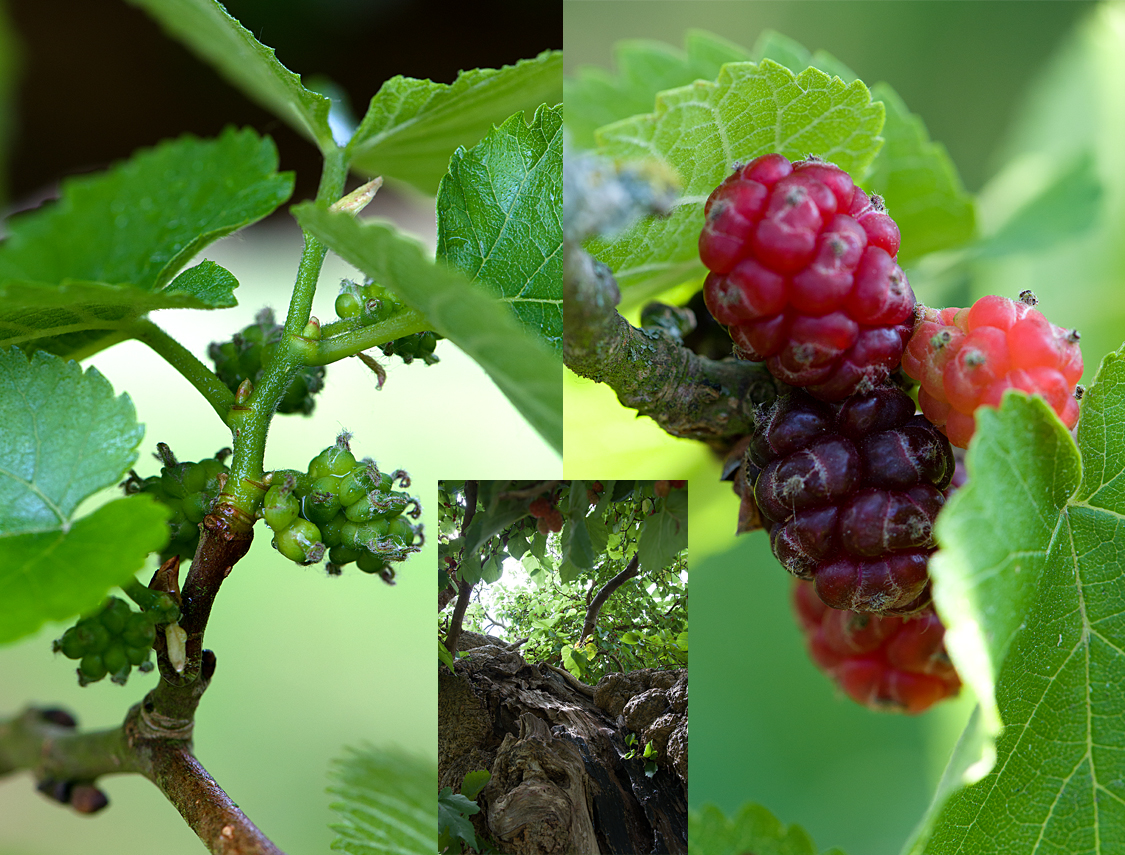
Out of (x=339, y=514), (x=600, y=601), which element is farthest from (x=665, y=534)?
(x=339, y=514)

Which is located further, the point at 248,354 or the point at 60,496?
the point at 248,354

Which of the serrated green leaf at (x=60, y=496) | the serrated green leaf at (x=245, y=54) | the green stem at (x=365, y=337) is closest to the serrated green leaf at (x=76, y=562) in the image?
the serrated green leaf at (x=60, y=496)

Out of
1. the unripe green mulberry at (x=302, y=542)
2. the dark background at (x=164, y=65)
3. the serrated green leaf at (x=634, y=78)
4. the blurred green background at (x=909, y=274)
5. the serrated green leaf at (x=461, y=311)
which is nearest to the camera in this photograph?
the serrated green leaf at (x=461, y=311)

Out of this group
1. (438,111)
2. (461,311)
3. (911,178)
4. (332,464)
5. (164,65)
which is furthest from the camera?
(164,65)

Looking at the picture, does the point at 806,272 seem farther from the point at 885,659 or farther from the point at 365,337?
the point at 885,659

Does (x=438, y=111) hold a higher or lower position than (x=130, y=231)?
higher

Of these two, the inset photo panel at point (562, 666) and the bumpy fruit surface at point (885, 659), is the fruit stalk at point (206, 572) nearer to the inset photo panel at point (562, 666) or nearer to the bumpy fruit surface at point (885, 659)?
the inset photo panel at point (562, 666)

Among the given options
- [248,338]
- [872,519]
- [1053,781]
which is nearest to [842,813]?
[1053,781]

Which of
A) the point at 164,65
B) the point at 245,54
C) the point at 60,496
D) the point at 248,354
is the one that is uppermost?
the point at 164,65
